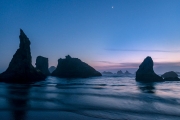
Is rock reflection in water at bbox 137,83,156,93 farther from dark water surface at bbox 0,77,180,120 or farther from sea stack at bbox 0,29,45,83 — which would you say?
sea stack at bbox 0,29,45,83

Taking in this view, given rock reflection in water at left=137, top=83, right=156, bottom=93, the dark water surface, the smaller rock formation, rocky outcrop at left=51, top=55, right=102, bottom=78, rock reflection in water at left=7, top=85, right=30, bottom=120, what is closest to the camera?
rock reflection in water at left=7, top=85, right=30, bottom=120

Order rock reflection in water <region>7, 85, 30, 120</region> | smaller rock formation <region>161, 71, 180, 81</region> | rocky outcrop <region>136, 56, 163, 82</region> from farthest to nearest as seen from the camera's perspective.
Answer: smaller rock formation <region>161, 71, 180, 81</region> → rocky outcrop <region>136, 56, 163, 82</region> → rock reflection in water <region>7, 85, 30, 120</region>

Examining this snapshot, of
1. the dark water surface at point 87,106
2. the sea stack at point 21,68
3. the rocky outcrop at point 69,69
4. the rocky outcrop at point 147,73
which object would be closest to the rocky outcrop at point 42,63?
the rocky outcrop at point 69,69

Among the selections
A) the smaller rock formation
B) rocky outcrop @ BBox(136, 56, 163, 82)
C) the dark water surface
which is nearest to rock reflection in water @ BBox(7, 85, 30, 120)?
the dark water surface

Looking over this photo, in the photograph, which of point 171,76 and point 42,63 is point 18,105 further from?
point 42,63

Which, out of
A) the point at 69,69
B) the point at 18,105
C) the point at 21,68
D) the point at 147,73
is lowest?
the point at 18,105

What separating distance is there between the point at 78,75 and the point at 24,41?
72.6 metres

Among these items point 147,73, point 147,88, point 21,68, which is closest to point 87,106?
point 147,88

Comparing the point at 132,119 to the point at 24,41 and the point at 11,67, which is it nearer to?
the point at 11,67

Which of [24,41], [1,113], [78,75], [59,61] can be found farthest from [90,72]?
[1,113]

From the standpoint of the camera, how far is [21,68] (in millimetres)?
69812

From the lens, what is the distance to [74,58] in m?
154

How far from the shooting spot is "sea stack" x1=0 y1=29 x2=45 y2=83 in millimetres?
68438

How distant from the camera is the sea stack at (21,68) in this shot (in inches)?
2694
